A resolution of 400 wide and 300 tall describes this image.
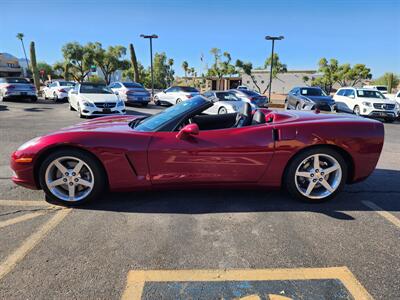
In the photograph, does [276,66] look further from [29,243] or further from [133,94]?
[29,243]

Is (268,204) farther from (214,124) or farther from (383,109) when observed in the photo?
(383,109)

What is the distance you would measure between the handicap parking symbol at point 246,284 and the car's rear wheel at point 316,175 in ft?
3.87

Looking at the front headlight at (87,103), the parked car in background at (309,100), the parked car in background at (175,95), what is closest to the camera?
the front headlight at (87,103)

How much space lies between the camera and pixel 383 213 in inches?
123

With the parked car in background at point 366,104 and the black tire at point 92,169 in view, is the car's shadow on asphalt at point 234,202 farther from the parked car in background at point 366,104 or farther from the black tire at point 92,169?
the parked car in background at point 366,104

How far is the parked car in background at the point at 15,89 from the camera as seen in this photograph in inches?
629

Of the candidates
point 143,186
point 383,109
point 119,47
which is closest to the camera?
point 143,186

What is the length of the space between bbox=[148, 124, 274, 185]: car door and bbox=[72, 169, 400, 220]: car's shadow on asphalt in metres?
0.32

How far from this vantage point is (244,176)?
10.3 feet

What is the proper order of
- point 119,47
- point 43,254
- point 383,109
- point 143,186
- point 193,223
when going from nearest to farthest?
point 43,254 → point 193,223 → point 143,186 → point 383,109 → point 119,47

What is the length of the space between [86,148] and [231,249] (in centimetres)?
182

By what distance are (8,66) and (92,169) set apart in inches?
3782

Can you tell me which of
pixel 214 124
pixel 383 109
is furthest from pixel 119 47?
pixel 214 124

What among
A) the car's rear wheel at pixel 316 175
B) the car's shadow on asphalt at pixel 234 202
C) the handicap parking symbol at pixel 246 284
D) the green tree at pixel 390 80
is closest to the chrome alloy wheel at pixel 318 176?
the car's rear wheel at pixel 316 175
